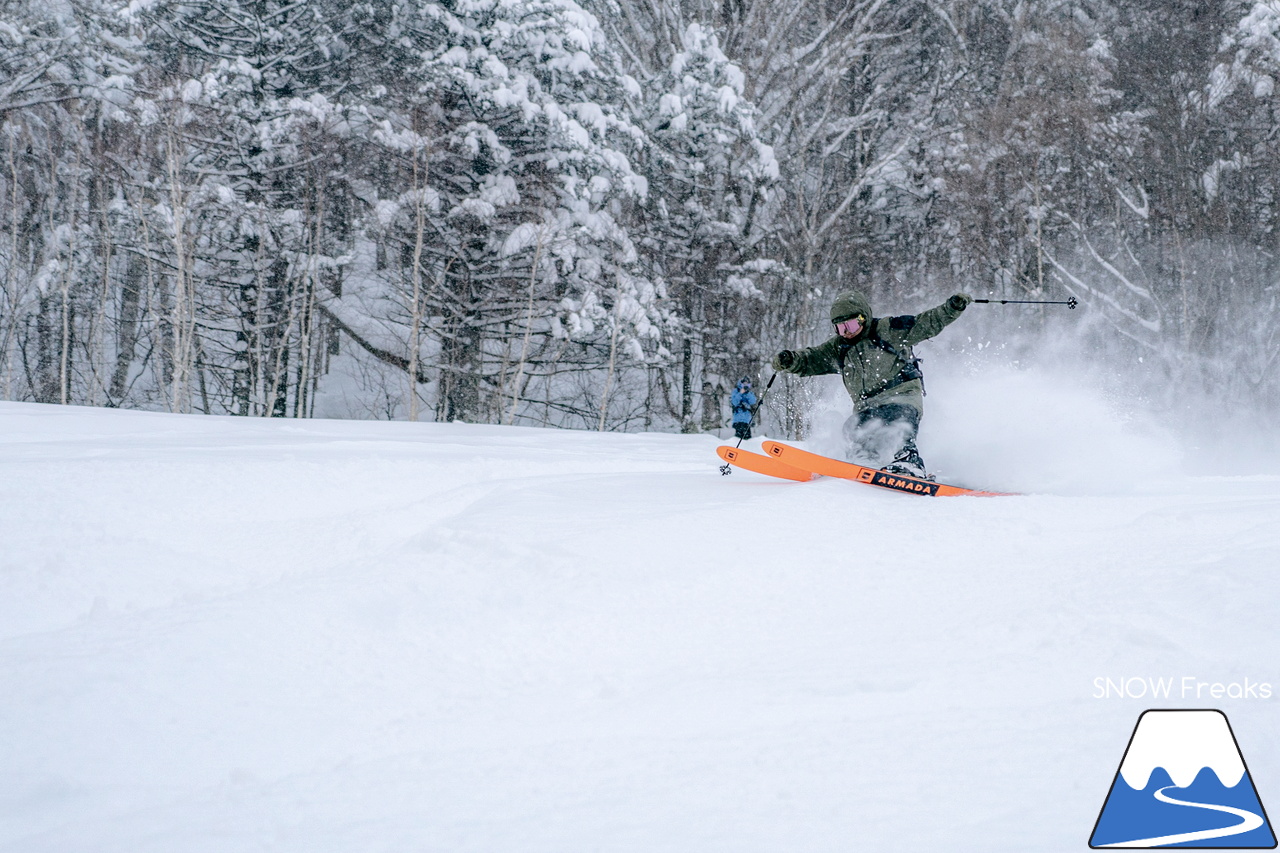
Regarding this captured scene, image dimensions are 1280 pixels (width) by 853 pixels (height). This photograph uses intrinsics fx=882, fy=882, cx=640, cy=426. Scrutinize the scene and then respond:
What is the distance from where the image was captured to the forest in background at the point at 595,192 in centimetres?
1490

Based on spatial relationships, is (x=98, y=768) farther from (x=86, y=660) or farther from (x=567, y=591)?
(x=567, y=591)

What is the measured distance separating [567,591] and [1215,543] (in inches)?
97.3

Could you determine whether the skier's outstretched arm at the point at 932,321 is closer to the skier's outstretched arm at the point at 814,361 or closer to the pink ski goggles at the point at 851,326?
the pink ski goggles at the point at 851,326

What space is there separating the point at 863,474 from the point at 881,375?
101 cm

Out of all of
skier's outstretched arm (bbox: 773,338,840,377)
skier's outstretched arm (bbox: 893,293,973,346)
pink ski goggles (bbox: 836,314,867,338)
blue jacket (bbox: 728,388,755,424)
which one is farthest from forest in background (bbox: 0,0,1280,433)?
skier's outstretched arm (bbox: 893,293,973,346)

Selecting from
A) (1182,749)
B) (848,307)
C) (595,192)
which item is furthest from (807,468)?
(595,192)

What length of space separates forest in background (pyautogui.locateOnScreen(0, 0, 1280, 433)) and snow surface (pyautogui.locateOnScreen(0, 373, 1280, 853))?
35.3 feet

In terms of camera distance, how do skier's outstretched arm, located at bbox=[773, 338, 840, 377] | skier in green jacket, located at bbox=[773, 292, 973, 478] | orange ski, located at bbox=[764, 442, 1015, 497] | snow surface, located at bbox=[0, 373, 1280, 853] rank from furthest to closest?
skier's outstretched arm, located at bbox=[773, 338, 840, 377]
skier in green jacket, located at bbox=[773, 292, 973, 478]
orange ski, located at bbox=[764, 442, 1015, 497]
snow surface, located at bbox=[0, 373, 1280, 853]

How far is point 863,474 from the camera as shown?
519 cm

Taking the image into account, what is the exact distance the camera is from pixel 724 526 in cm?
404

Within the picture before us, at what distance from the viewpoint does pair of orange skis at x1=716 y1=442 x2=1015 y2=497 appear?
16.7ft

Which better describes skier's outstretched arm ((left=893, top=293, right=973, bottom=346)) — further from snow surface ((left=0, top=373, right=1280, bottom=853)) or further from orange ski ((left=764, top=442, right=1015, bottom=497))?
snow surface ((left=0, top=373, right=1280, bottom=853))

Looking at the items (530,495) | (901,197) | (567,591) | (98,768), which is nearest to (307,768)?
(98,768)

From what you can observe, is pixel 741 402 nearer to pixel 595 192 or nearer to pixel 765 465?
pixel 595 192
